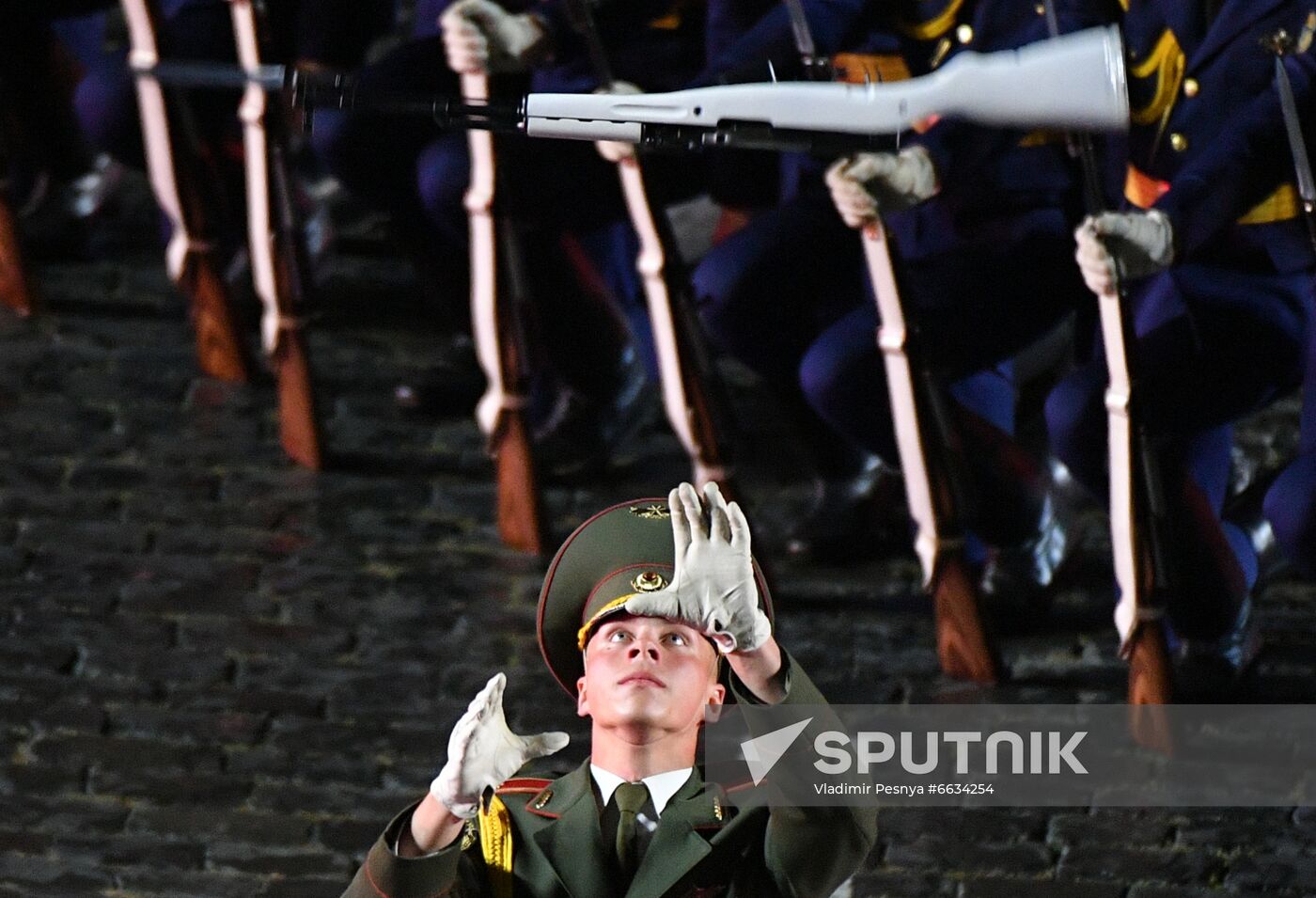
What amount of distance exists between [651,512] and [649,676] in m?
0.24

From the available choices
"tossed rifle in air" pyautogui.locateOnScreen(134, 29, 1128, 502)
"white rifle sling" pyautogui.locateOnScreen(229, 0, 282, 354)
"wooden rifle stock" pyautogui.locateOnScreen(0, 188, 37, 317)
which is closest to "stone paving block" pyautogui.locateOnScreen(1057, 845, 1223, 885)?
"tossed rifle in air" pyautogui.locateOnScreen(134, 29, 1128, 502)

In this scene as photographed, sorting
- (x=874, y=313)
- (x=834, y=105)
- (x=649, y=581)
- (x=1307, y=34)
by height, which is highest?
(x=834, y=105)

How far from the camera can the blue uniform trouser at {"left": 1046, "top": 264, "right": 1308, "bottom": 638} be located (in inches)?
198

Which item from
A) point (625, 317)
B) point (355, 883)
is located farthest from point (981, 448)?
point (355, 883)

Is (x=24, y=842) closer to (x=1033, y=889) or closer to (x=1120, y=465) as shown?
(x=1033, y=889)

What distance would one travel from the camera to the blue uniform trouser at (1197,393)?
5031 millimetres

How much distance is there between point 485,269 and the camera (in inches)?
226

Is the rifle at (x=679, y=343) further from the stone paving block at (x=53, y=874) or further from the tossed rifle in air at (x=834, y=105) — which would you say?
the tossed rifle in air at (x=834, y=105)

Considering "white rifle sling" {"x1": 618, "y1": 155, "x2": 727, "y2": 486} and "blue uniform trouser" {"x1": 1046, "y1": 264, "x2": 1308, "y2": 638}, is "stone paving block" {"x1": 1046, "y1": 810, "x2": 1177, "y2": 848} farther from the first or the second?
"white rifle sling" {"x1": 618, "y1": 155, "x2": 727, "y2": 486}

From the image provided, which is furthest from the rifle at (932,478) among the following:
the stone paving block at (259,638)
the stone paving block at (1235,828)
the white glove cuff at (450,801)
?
the white glove cuff at (450,801)

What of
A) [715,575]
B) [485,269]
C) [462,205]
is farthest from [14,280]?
[715,575]

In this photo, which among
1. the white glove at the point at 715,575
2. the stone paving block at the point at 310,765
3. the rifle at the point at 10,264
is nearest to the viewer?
the white glove at the point at 715,575

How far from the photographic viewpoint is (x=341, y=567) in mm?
5633

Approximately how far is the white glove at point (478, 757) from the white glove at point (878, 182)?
7.56 ft
